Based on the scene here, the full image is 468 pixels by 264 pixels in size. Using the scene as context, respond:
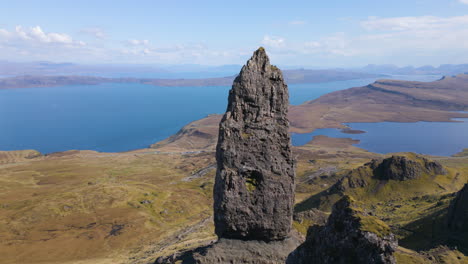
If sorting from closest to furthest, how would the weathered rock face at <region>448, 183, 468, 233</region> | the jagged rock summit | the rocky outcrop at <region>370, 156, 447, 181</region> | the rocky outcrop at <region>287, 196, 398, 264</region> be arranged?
1. the rocky outcrop at <region>287, 196, 398, 264</region>
2. the jagged rock summit
3. the weathered rock face at <region>448, 183, 468, 233</region>
4. the rocky outcrop at <region>370, 156, 447, 181</region>

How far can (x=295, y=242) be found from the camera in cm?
2917

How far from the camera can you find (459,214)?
44.2 meters

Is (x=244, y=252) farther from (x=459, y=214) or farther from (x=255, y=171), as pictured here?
(x=459, y=214)

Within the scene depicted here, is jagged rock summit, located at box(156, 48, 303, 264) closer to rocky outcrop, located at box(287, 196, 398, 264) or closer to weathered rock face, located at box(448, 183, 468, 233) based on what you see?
rocky outcrop, located at box(287, 196, 398, 264)

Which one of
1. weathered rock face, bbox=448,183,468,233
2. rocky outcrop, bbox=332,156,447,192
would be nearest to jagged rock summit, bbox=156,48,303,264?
weathered rock face, bbox=448,183,468,233

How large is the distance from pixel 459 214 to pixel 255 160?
37.6 m

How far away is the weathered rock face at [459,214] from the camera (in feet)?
141

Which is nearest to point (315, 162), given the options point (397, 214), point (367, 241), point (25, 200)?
point (397, 214)

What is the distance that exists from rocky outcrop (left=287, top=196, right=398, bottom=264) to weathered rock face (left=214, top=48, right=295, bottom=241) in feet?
27.2

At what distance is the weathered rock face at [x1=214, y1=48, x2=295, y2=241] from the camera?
27.7 metres

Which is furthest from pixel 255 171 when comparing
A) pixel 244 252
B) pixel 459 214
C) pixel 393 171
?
pixel 393 171

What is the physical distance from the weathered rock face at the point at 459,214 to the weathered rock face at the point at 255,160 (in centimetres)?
3206

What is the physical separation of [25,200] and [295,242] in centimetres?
8954

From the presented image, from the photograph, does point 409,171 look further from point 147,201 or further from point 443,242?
point 147,201
